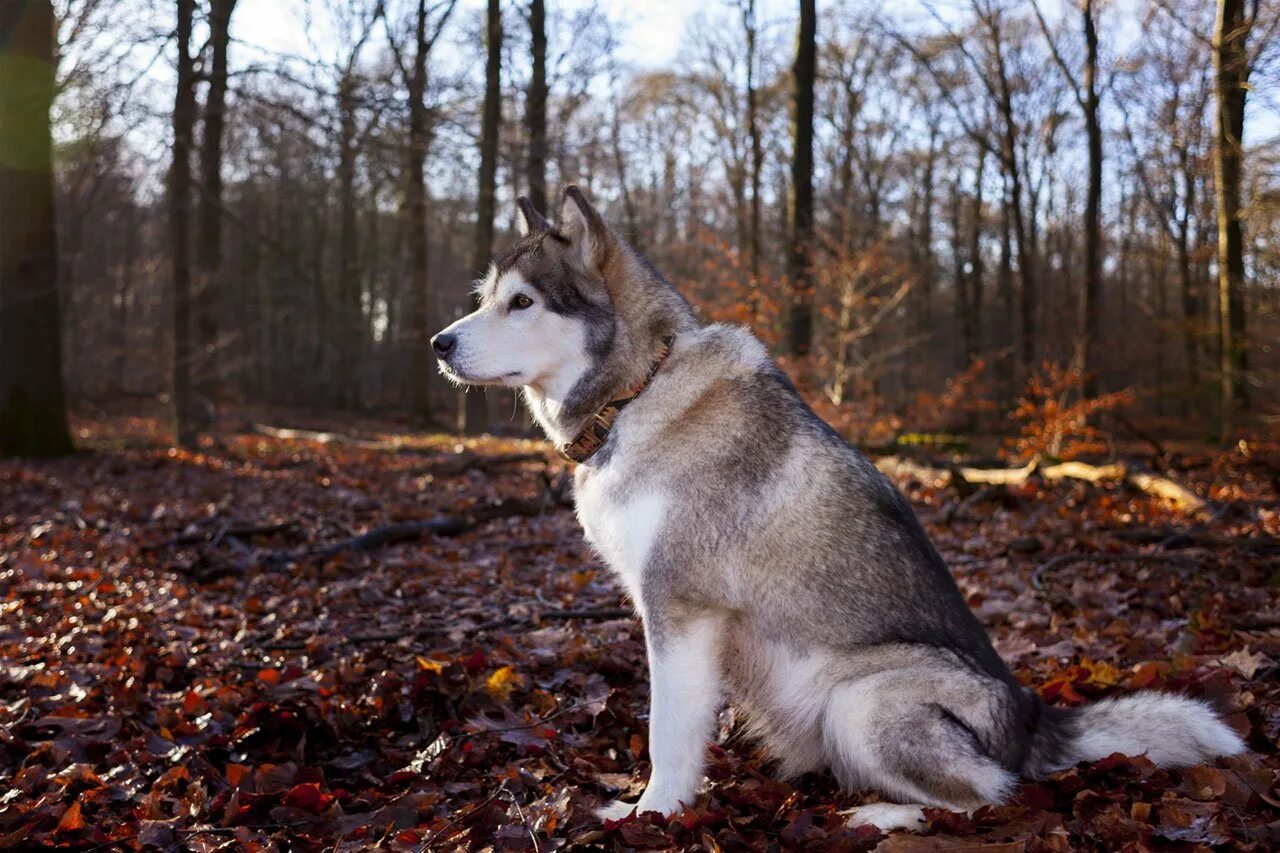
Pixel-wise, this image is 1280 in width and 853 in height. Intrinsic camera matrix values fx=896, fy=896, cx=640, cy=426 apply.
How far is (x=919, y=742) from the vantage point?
2.99 m

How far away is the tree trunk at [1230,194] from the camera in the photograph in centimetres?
1533

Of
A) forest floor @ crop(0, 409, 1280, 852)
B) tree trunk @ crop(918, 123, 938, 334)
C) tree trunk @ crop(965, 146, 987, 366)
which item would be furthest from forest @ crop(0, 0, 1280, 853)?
tree trunk @ crop(918, 123, 938, 334)

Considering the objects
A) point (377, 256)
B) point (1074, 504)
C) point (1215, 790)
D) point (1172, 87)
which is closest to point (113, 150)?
point (1074, 504)

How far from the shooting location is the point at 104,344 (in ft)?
111

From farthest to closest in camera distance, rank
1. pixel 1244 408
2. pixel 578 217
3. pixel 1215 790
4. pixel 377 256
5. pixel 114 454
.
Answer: pixel 377 256
pixel 1244 408
pixel 114 454
pixel 578 217
pixel 1215 790

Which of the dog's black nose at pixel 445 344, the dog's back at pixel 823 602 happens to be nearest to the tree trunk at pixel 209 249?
the dog's black nose at pixel 445 344

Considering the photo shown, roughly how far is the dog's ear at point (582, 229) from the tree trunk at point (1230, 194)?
47.0 feet

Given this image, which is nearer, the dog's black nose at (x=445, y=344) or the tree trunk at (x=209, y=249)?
the dog's black nose at (x=445, y=344)

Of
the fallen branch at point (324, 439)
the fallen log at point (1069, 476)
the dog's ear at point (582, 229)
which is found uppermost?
the dog's ear at point (582, 229)

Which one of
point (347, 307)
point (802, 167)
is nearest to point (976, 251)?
point (802, 167)

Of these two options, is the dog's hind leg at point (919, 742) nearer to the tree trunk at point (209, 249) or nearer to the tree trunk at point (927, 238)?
the tree trunk at point (209, 249)

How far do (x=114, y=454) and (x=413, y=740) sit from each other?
11.9 m

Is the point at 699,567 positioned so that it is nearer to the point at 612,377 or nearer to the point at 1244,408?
the point at 612,377

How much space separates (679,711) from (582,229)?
1917 mm
